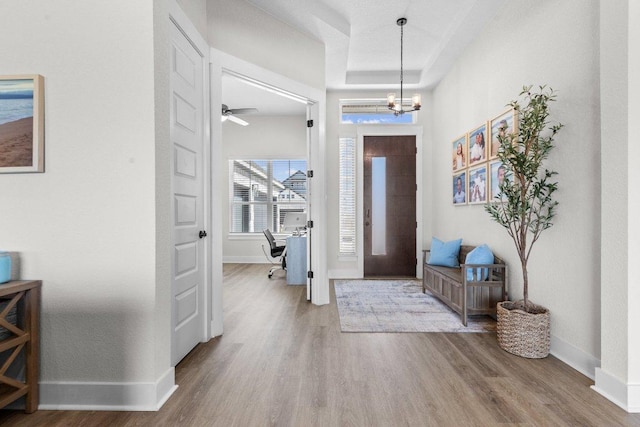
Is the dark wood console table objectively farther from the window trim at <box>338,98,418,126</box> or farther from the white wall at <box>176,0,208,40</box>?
the window trim at <box>338,98,418,126</box>

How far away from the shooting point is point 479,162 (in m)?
3.60

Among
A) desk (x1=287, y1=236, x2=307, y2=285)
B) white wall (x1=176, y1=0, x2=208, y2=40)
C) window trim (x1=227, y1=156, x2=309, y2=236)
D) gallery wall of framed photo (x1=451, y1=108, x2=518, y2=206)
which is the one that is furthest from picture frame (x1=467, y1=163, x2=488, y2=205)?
window trim (x1=227, y1=156, x2=309, y2=236)

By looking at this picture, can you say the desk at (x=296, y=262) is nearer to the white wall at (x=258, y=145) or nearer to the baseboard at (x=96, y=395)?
the white wall at (x=258, y=145)

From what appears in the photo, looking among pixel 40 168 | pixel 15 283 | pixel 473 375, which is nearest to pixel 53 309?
pixel 15 283

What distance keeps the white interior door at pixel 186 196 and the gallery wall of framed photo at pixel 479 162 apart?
276cm

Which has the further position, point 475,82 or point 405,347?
point 475,82

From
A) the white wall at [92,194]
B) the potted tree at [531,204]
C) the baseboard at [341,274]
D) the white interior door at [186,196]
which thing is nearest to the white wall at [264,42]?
the white interior door at [186,196]

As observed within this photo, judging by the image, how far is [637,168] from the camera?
172 centimetres

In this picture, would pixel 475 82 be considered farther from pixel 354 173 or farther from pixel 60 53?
pixel 60 53

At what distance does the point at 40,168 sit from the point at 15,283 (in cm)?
65

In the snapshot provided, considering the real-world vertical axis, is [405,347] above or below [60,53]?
below

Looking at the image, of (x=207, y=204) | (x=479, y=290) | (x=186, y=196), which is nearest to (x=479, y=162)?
(x=479, y=290)

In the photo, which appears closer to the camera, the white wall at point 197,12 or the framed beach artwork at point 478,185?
the white wall at point 197,12

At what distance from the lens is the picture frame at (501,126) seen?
9.49ft
